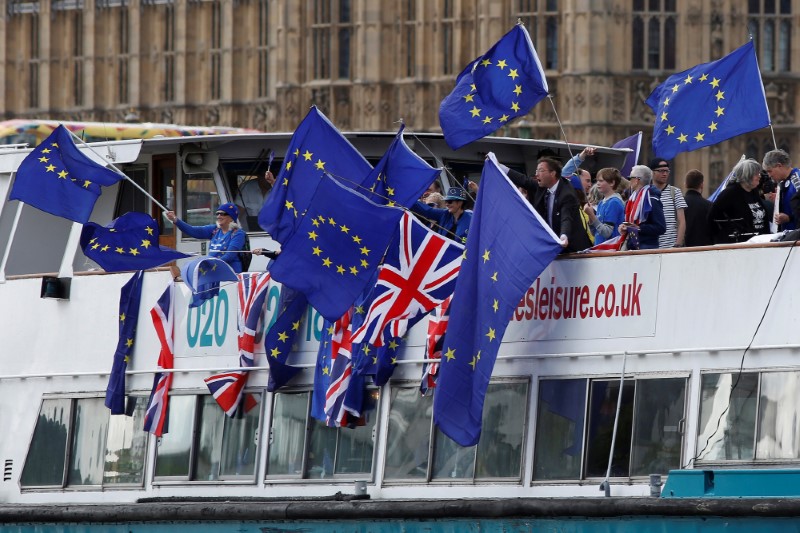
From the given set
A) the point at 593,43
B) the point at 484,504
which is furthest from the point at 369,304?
the point at 593,43

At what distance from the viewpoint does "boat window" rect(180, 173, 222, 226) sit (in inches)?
656

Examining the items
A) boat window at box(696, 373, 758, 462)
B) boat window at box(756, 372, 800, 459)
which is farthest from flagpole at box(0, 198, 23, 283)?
boat window at box(756, 372, 800, 459)

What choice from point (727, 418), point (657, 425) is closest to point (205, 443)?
point (657, 425)

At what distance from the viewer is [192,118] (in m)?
65.9

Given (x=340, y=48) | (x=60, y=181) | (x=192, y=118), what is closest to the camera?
(x=60, y=181)

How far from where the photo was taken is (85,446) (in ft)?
53.5

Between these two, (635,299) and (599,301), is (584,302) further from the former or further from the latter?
(635,299)

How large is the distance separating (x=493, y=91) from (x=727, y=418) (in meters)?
2.65

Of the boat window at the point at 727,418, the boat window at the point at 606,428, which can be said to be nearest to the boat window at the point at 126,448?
the boat window at the point at 606,428

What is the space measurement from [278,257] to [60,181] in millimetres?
2366

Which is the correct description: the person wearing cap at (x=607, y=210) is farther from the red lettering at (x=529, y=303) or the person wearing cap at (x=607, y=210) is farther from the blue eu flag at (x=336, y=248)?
the blue eu flag at (x=336, y=248)

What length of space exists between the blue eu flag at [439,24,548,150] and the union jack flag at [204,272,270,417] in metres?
1.59

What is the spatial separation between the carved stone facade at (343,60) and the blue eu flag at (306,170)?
35549 mm

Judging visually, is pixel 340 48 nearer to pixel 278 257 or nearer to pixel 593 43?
pixel 593 43
